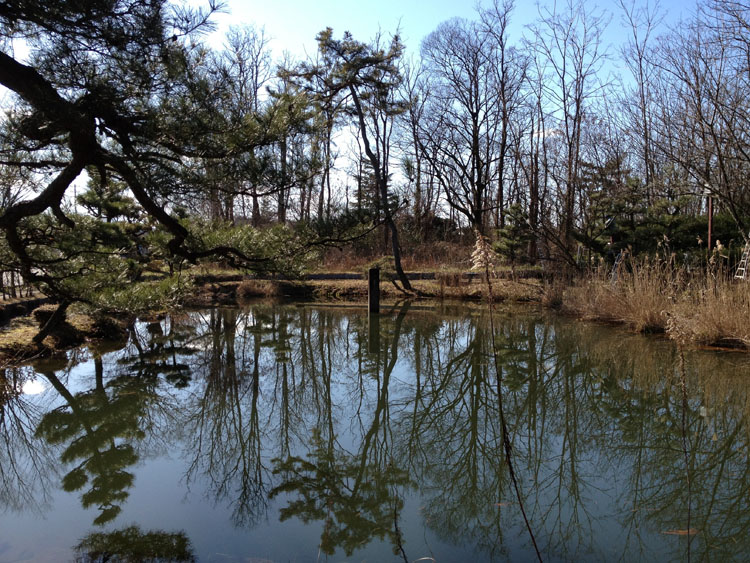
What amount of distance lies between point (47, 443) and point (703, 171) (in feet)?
27.2

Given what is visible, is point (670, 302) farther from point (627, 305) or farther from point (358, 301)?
point (358, 301)

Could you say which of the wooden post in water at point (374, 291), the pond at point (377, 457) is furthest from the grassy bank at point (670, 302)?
the wooden post in water at point (374, 291)

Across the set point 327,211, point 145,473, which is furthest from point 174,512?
point 327,211

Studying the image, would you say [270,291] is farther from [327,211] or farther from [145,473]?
[145,473]

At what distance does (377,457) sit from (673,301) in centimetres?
577

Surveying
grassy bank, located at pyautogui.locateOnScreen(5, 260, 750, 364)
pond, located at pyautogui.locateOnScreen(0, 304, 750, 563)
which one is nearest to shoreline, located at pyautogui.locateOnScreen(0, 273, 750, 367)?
grassy bank, located at pyautogui.locateOnScreen(5, 260, 750, 364)

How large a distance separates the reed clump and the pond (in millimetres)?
472

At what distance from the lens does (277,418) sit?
440 centimetres

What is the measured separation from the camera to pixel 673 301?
7.54 m

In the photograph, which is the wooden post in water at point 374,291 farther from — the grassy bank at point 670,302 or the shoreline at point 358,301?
the grassy bank at point 670,302

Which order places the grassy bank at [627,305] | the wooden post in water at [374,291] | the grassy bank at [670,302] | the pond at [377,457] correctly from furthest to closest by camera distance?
the wooden post in water at [374,291] < the grassy bank at [670,302] < the grassy bank at [627,305] < the pond at [377,457]

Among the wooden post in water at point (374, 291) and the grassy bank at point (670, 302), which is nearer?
the grassy bank at point (670, 302)

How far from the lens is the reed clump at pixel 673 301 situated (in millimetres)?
6551

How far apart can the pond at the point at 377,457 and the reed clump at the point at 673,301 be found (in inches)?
18.6
